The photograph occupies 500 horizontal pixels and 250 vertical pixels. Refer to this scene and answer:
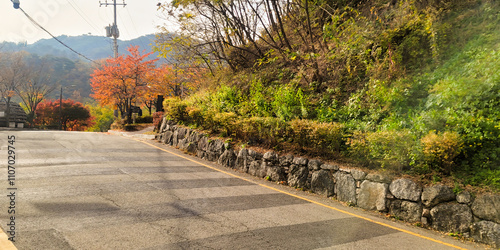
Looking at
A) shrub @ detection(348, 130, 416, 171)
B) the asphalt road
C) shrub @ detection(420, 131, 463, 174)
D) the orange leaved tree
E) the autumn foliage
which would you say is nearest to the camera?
the asphalt road

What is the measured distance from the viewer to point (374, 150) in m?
6.75

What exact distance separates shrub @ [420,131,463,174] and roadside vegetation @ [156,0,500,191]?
0.06ft

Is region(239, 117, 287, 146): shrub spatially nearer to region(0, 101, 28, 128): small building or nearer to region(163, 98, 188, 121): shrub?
region(163, 98, 188, 121): shrub

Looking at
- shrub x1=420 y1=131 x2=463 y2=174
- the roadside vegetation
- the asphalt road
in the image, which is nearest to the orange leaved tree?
the roadside vegetation

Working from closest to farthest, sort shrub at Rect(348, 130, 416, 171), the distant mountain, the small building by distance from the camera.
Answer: shrub at Rect(348, 130, 416, 171) < the distant mountain < the small building

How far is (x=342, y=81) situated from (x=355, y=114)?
231 cm

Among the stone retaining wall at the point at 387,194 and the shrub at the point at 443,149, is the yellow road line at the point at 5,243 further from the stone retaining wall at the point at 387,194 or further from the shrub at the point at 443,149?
the shrub at the point at 443,149

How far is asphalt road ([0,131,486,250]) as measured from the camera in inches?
168

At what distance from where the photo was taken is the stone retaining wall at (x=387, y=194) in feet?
16.2

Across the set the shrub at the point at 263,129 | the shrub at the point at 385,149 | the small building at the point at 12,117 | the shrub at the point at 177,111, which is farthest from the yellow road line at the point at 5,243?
the small building at the point at 12,117

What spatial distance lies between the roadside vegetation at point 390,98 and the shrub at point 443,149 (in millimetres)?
19

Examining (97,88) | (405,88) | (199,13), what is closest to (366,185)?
(405,88)

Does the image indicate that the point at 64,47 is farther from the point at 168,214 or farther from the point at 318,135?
the point at 168,214

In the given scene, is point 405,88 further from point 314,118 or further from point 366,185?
point 366,185
